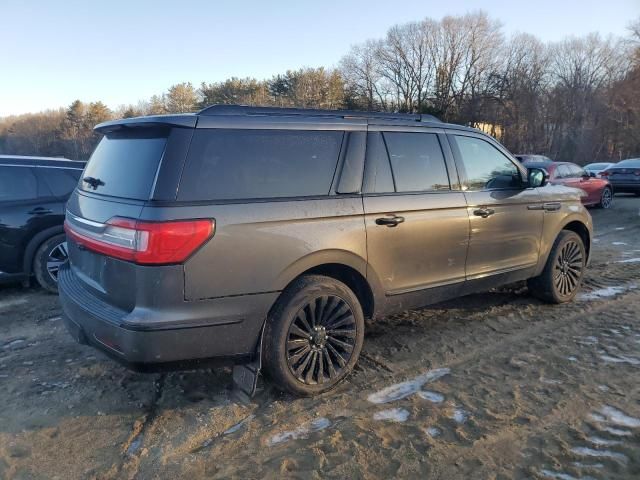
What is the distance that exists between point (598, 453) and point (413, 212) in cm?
194

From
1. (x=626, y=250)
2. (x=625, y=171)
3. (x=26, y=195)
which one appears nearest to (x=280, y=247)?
(x=26, y=195)

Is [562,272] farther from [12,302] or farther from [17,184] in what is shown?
[17,184]

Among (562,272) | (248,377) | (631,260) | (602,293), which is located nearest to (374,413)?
(248,377)

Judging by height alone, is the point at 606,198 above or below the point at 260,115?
below

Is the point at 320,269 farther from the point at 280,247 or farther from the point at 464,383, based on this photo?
the point at 464,383

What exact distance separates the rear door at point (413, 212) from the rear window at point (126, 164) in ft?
4.81

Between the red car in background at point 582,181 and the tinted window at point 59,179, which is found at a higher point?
the tinted window at point 59,179

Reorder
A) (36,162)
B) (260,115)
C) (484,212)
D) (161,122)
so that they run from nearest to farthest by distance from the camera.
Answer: (161,122)
(260,115)
(484,212)
(36,162)

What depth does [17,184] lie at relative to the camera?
6.02 meters

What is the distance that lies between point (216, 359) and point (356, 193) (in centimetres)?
147

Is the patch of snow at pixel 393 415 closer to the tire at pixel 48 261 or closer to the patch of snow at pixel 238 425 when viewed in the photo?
the patch of snow at pixel 238 425

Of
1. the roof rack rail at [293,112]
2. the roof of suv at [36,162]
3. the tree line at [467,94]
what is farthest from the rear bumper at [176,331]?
the tree line at [467,94]

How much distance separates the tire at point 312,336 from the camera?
10.6 ft

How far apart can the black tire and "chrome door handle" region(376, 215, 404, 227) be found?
234 centimetres
